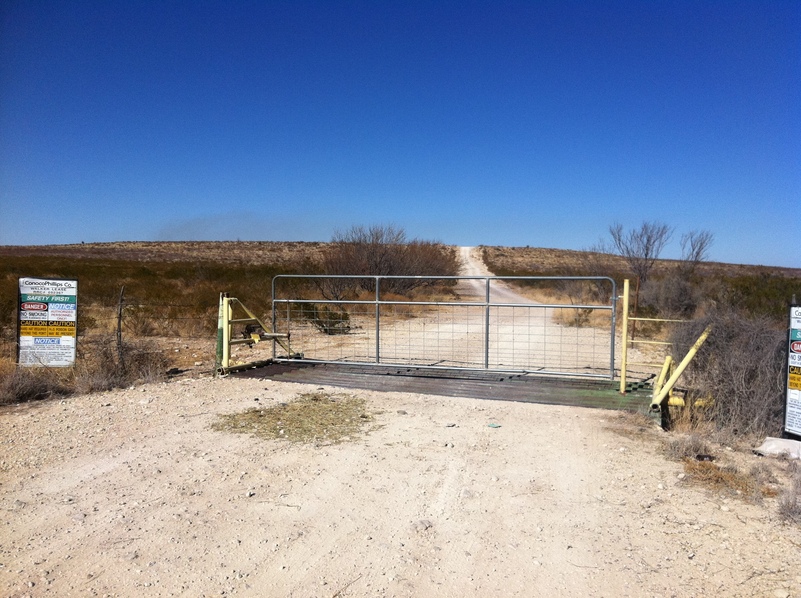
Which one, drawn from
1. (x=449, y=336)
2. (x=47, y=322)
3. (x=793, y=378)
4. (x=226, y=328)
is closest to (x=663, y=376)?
(x=793, y=378)

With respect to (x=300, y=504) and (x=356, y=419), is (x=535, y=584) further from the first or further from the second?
(x=356, y=419)

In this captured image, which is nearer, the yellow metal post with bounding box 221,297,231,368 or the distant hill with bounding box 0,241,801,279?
the yellow metal post with bounding box 221,297,231,368

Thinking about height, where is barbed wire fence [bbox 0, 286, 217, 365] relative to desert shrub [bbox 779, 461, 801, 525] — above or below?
above

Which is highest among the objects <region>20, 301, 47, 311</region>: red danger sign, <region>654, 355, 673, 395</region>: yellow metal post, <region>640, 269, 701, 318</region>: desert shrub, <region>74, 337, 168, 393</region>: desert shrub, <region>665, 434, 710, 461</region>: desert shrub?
<region>640, 269, 701, 318</region>: desert shrub

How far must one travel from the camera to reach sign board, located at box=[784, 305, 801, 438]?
255 inches

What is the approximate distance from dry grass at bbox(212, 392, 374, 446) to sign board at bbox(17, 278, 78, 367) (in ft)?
14.2

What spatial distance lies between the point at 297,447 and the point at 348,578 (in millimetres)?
2701

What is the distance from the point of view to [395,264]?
29.9 m

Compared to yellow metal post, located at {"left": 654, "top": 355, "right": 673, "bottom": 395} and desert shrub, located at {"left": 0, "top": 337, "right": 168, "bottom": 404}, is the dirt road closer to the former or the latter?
yellow metal post, located at {"left": 654, "top": 355, "right": 673, "bottom": 395}

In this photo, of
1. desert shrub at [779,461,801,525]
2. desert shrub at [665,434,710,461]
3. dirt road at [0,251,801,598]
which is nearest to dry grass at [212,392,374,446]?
dirt road at [0,251,801,598]

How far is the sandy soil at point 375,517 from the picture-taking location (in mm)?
3766

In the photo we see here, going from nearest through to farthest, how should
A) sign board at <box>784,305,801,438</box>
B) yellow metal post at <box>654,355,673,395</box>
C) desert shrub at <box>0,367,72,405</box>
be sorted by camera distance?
1. sign board at <box>784,305,801,438</box>
2. yellow metal post at <box>654,355,673,395</box>
3. desert shrub at <box>0,367,72,405</box>

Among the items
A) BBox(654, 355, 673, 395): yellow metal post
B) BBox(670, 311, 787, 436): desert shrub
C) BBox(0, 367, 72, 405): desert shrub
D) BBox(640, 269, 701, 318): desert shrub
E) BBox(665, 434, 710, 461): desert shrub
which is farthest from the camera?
BBox(640, 269, 701, 318): desert shrub

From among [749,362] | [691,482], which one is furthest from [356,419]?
[749,362]
